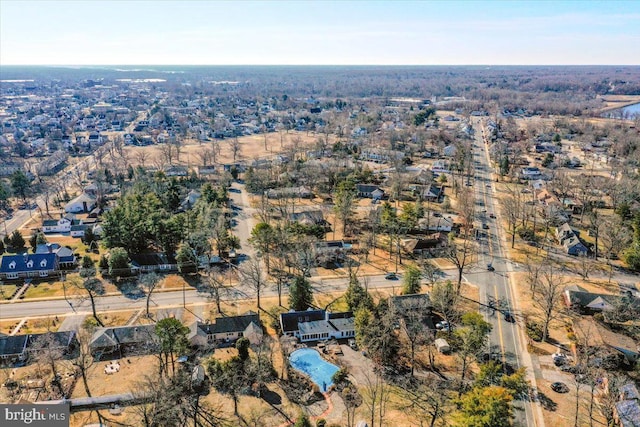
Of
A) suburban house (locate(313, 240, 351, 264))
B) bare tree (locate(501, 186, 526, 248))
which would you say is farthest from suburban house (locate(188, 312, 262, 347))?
bare tree (locate(501, 186, 526, 248))

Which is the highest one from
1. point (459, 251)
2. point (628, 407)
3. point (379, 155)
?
point (379, 155)

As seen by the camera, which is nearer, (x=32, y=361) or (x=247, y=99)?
(x=32, y=361)

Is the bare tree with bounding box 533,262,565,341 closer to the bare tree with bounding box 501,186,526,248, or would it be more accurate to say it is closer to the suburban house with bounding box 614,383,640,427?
the suburban house with bounding box 614,383,640,427

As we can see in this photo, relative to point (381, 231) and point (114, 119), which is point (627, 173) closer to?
point (381, 231)

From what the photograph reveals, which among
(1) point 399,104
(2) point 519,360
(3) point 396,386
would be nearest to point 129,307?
(3) point 396,386

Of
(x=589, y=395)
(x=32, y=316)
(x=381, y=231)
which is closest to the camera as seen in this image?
(x=589, y=395)

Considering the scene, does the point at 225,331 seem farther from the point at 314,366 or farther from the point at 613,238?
the point at 613,238

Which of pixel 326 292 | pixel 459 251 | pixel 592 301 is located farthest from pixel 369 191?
pixel 592 301

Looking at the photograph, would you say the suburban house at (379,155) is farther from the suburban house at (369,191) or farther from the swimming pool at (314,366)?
the swimming pool at (314,366)
